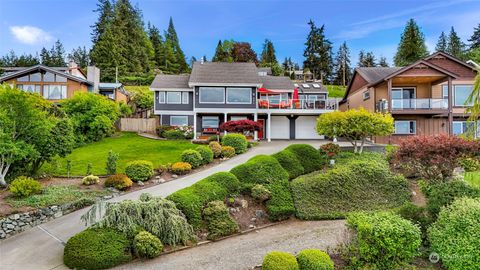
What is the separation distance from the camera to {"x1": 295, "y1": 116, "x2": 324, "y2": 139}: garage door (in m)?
30.9

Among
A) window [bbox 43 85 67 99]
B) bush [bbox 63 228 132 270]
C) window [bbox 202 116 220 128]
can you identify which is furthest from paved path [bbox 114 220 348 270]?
window [bbox 43 85 67 99]

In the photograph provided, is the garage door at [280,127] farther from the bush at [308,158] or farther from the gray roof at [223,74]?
the bush at [308,158]

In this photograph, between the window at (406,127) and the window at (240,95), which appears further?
the window at (240,95)

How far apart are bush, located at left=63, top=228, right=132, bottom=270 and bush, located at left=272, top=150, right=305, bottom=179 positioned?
24.8ft

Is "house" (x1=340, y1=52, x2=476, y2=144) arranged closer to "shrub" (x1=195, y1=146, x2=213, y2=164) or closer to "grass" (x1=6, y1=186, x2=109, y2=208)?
"shrub" (x1=195, y1=146, x2=213, y2=164)

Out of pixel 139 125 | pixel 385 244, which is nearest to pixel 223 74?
pixel 139 125

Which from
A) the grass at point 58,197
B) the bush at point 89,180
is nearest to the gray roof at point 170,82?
the bush at point 89,180

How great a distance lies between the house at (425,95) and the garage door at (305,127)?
220 inches

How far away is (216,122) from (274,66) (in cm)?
3655

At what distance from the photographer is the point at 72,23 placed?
1416 centimetres

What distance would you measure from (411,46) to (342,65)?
16939mm

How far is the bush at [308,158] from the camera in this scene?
1484 centimetres

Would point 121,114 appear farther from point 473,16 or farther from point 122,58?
point 473,16

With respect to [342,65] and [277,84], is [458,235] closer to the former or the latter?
[277,84]
